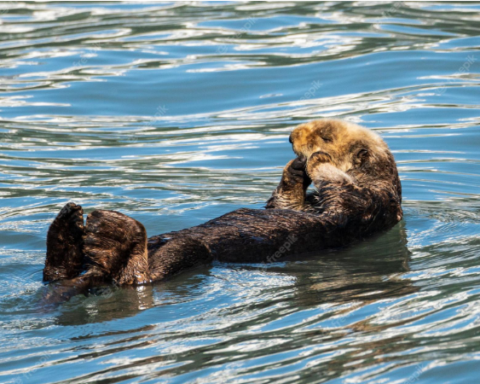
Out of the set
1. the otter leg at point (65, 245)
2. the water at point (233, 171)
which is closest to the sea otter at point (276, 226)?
the otter leg at point (65, 245)

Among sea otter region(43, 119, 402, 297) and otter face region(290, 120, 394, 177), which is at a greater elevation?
otter face region(290, 120, 394, 177)

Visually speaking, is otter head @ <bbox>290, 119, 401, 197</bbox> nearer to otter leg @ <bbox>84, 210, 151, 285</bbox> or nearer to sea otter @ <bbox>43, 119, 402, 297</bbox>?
sea otter @ <bbox>43, 119, 402, 297</bbox>

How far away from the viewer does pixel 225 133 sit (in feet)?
29.2

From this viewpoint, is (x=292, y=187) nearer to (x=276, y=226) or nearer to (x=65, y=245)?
(x=276, y=226)

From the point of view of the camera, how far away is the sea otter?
160 inches

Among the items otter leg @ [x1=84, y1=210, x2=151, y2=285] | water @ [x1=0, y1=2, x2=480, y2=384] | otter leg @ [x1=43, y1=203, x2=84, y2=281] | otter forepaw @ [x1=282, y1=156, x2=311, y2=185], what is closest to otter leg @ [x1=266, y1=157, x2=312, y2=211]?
otter forepaw @ [x1=282, y1=156, x2=311, y2=185]

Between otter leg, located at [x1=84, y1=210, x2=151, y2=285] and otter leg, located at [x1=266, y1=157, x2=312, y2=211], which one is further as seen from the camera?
otter leg, located at [x1=266, y1=157, x2=312, y2=211]

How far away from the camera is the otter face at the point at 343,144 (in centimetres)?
537

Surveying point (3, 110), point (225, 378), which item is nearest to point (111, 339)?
point (225, 378)

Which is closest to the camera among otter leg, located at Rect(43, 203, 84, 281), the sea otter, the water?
the water

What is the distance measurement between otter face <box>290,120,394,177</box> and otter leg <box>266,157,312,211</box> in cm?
12

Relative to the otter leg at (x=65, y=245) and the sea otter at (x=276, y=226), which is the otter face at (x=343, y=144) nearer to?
Result: the sea otter at (x=276, y=226)

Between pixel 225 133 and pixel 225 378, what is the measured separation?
5971mm

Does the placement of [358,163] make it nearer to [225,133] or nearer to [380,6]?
[225,133]
